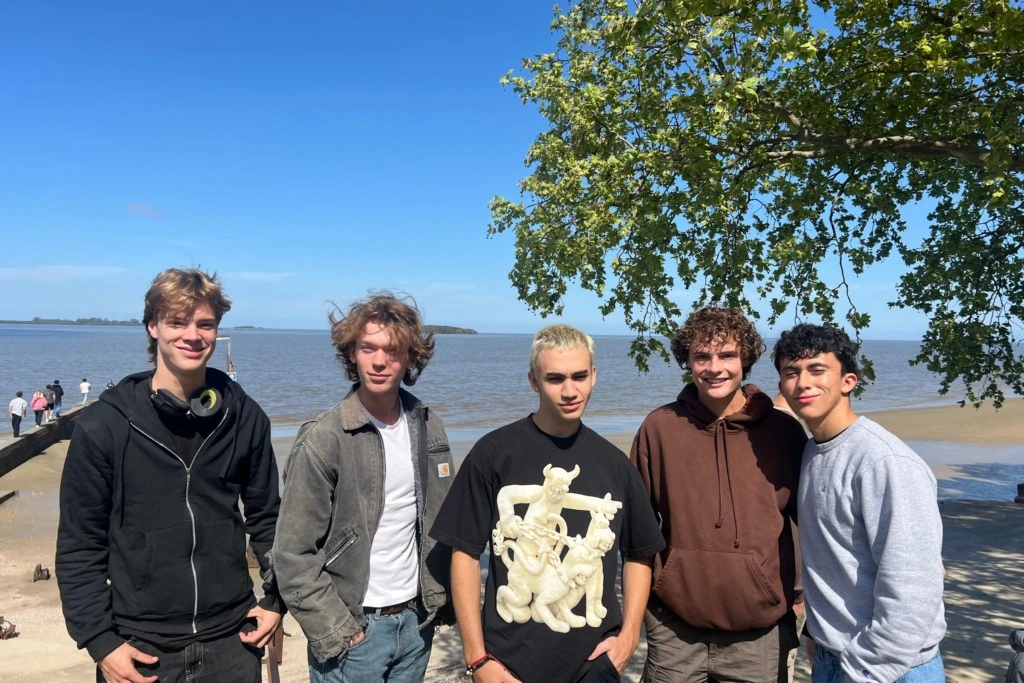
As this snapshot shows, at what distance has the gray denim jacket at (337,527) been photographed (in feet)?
8.82

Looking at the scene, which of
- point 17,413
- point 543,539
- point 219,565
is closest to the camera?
point 543,539

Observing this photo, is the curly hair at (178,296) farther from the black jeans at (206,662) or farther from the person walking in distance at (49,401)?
the person walking in distance at (49,401)

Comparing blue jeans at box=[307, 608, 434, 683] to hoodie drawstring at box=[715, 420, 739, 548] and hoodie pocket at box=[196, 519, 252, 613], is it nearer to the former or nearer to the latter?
hoodie pocket at box=[196, 519, 252, 613]

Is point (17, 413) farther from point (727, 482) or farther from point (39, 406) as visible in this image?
point (727, 482)

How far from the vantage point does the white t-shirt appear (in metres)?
2.85

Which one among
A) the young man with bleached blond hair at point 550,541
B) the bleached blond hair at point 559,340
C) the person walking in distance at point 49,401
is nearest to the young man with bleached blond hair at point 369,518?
the young man with bleached blond hair at point 550,541

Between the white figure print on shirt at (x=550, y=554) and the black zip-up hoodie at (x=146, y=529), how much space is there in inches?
41.9

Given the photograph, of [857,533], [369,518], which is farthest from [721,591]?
[369,518]

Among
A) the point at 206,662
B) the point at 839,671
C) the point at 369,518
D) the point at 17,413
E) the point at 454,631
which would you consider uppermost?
the point at 369,518

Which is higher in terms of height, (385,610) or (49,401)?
(385,610)

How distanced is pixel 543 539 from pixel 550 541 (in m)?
0.03

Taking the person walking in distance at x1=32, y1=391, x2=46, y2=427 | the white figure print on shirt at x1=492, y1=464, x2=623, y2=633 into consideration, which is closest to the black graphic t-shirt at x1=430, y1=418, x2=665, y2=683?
the white figure print on shirt at x1=492, y1=464, x2=623, y2=633

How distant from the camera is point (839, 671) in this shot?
8.63 ft

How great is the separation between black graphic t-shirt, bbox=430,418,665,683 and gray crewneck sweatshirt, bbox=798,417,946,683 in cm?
67
